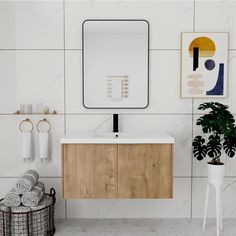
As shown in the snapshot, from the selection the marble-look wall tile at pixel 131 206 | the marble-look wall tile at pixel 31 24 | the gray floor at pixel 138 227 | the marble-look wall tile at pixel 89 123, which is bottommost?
the gray floor at pixel 138 227

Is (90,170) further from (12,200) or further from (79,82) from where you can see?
(79,82)

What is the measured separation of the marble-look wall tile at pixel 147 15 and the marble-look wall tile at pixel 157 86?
0.11 m

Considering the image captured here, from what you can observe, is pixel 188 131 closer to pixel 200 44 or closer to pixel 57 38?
pixel 200 44

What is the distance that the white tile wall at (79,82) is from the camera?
11.0ft

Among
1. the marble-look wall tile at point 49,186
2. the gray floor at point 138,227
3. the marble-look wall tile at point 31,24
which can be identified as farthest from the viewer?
the marble-look wall tile at point 49,186

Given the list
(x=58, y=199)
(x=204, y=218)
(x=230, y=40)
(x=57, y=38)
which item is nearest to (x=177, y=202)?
(x=204, y=218)

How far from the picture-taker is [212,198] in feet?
11.4

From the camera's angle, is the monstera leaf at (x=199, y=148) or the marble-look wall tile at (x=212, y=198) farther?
the marble-look wall tile at (x=212, y=198)

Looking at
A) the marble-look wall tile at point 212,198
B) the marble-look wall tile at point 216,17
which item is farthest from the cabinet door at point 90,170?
the marble-look wall tile at point 216,17

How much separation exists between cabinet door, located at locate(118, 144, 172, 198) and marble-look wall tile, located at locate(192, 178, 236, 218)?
62 cm

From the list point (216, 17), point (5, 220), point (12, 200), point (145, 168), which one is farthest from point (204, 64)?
point (5, 220)

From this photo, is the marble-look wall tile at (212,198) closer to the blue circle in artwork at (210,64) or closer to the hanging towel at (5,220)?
the blue circle in artwork at (210,64)

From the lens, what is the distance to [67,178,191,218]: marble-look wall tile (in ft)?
11.4

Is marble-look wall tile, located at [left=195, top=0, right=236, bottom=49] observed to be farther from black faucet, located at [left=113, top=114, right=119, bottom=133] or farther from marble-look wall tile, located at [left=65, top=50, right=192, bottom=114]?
black faucet, located at [left=113, top=114, right=119, bottom=133]
